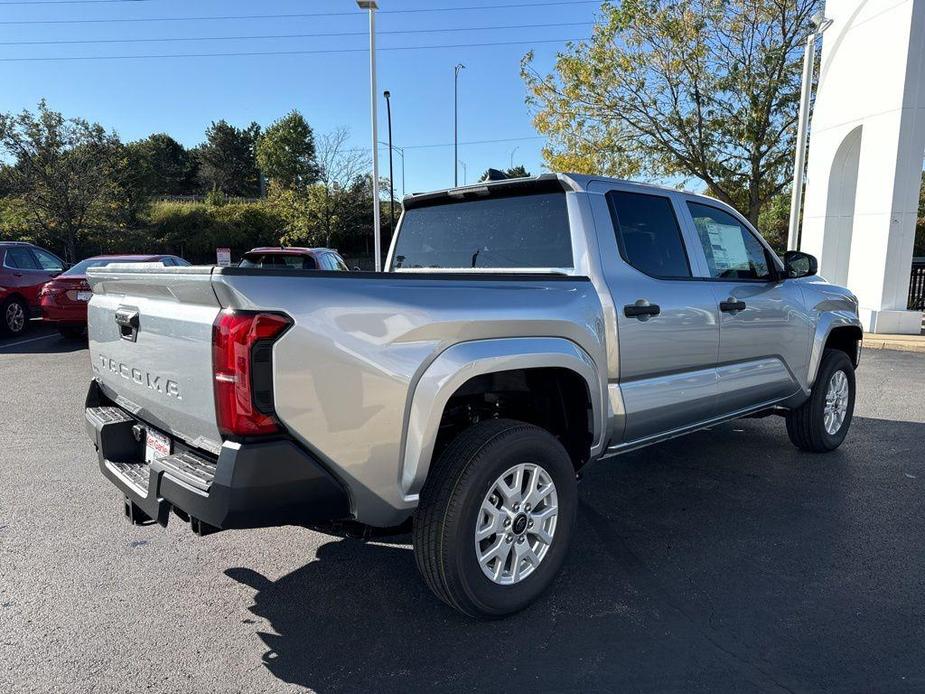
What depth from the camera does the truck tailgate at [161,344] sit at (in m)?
2.33

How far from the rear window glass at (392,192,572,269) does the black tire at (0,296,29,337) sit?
10756mm

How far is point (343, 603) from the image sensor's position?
3.01 meters

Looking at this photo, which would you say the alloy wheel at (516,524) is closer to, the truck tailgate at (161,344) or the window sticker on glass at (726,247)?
the truck tailgate at (161,344)

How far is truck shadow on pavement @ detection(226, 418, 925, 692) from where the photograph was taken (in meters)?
2.50

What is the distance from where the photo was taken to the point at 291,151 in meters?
52.2

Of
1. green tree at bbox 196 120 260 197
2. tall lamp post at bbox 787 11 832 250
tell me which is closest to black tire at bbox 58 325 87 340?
tall lamp post at bbox 787 11 832 250

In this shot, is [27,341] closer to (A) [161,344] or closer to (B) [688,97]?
(A) [161,344]

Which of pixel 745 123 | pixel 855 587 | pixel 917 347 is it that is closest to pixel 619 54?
pixel 745 123

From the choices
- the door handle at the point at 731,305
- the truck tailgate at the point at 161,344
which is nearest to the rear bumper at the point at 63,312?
the truck tailgate at the point at 161,344

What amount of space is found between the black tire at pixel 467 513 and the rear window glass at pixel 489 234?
1113 millimetres

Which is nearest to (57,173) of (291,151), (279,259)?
(279,259)

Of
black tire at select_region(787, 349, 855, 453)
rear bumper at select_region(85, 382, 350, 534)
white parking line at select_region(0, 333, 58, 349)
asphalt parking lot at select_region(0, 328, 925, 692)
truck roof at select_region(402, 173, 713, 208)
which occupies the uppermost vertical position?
truck roof at select_region(402, 173, 713, 208)

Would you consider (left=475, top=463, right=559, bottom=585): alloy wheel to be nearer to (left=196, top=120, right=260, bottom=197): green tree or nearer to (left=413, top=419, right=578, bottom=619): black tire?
Result: (left=413, top=419, right=578, bottom=619): black tire

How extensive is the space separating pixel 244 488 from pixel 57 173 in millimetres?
24674
